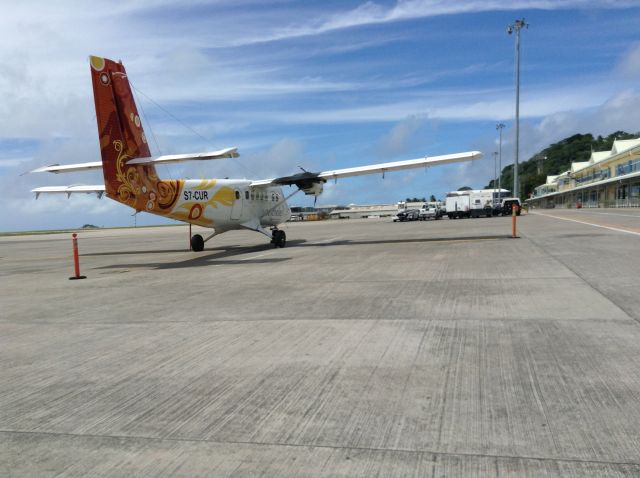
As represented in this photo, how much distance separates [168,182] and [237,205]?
132 inches

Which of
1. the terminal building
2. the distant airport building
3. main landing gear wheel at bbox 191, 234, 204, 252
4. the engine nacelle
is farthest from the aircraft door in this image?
the distant airport building

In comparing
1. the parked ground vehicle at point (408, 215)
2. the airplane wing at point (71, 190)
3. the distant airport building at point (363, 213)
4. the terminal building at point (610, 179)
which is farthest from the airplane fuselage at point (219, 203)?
the distant airport building at point (363, 213)

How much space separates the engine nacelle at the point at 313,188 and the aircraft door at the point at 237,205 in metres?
2.64

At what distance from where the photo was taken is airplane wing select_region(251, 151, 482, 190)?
19672mm

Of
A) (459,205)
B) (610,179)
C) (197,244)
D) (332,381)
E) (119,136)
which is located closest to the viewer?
(332,381)

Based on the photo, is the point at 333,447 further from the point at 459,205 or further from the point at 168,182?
the point at 459,205

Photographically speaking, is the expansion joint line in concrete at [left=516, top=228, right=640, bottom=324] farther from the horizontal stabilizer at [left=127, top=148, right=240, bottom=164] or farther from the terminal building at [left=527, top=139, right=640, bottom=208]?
the terminal building at [left=527, top=139, right=640, bottom=208]

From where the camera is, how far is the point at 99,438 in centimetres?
362

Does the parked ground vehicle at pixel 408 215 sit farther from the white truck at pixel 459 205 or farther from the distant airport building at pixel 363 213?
the distant airport building at pixel 363 213

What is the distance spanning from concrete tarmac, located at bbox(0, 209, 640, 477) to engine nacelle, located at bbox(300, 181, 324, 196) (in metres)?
11.9

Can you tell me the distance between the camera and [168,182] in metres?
17.4

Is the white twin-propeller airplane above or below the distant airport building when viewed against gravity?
above

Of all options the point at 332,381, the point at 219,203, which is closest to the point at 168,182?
the point at 219,203

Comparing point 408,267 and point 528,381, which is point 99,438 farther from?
point 408,267
